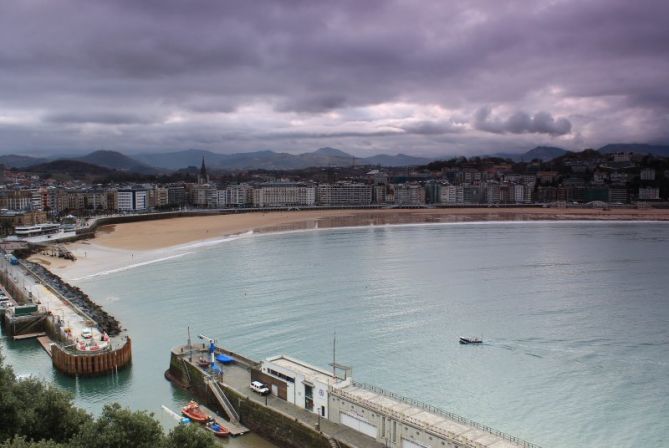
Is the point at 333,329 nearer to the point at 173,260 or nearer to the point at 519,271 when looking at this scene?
the point at 519,271

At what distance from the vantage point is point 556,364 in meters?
24.2

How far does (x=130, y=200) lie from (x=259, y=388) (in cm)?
10056

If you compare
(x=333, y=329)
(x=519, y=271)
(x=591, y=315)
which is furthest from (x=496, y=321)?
(x=519, y=271)

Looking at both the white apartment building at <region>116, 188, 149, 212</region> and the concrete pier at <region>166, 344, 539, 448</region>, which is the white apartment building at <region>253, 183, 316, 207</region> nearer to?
the white apartment building at <region>116, 188, 149, 212</region>

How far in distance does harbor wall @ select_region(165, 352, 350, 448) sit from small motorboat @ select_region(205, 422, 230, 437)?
727mm

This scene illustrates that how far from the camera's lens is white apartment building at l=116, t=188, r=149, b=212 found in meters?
112

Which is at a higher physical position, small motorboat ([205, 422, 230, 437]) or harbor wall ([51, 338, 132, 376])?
harbor wall ([51, 338, 132, 376])

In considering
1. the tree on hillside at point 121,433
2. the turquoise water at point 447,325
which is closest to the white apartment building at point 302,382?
the turquoise water at point 447,325

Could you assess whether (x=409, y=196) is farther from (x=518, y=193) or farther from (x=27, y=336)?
(x=27, y=336)

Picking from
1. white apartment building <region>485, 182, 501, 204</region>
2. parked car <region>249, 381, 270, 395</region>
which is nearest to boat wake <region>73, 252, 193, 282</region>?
parked car <region>249, 381, 270, 395</region>

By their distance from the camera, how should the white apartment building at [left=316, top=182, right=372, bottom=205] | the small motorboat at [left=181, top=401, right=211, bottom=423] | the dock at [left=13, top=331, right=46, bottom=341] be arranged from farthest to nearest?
the white apartment building at [left=316, top=182, right=372, bottom=205] → the dock at [left=13, top=331, right=46, bottom=341] → the small motorboat at [left=181, top=401, right=211, bottom=423]

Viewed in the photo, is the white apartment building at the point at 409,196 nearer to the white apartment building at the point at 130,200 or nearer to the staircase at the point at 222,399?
the white apartment building at the point at 130,200

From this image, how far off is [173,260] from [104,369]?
28.1m

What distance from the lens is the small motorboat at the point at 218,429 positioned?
18.1 meters
